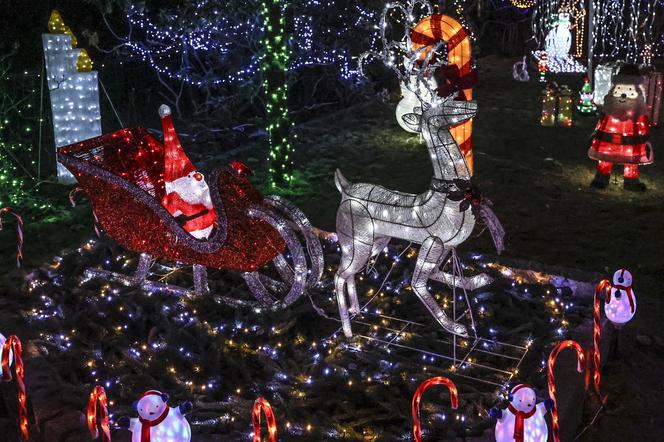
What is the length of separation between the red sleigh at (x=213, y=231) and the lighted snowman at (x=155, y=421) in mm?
1927

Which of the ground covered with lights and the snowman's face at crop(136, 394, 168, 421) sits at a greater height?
the snowman's face at crop(136, 394, 168, 421)

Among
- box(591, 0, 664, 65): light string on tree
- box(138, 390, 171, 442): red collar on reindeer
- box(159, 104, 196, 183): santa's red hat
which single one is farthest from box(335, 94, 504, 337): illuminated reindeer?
box(591, 0, 664, 65): light string on tree

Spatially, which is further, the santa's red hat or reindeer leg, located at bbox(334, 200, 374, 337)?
the santa's red hat

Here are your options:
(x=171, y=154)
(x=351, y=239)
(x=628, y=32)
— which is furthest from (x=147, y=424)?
(x=628, y=32)

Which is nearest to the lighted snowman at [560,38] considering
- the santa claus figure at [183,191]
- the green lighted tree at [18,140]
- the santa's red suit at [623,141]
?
the santa's red suit at [623,141]

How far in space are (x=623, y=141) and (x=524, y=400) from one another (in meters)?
6.23

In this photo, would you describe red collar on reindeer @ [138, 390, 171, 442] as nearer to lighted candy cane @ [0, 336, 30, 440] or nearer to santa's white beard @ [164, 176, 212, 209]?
lighted candy cane @ [0, 336, 30, 440]

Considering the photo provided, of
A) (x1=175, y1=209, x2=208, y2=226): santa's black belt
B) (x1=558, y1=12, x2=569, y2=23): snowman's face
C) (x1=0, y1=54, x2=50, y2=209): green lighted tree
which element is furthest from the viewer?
(x1=558, y1=12, x2=569, y2=23): snowman's face

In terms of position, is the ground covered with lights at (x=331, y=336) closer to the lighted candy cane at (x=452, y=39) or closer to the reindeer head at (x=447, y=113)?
the reindeer head at (x=447, y=113)

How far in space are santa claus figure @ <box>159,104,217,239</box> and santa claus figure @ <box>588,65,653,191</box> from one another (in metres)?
5.18

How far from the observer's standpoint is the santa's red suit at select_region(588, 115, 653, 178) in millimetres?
9656

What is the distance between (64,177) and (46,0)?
476 cm

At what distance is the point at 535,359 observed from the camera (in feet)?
18.9

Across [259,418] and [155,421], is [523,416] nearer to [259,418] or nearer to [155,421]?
[259,418]
